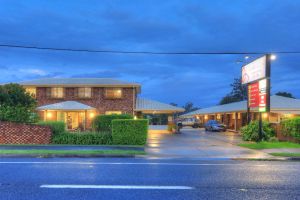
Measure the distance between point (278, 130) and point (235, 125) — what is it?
23.2m

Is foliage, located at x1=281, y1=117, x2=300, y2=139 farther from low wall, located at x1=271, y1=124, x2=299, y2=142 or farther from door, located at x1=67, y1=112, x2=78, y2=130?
door, located at x1=67, y1=112, x2=78, y2=130

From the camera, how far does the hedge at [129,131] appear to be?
926 inches

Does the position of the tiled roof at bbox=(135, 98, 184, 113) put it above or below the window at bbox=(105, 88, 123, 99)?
below

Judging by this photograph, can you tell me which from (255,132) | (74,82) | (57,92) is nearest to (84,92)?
(74,82)

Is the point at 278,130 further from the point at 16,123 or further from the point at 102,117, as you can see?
the point at 16,123

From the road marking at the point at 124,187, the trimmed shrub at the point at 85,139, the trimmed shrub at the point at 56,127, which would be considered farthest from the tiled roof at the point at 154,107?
the road marking at the point at 124,187

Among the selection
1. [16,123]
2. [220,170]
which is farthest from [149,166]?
[16,123]

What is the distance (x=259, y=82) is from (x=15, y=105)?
675 inches

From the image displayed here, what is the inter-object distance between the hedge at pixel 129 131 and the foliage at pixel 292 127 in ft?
32.6

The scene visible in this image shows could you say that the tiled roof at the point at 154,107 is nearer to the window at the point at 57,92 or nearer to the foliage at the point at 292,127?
the window at the point at 57,92

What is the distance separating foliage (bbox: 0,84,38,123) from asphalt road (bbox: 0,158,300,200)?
1249 cm

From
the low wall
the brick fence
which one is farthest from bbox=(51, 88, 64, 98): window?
the low wall

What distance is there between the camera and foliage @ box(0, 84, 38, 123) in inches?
972

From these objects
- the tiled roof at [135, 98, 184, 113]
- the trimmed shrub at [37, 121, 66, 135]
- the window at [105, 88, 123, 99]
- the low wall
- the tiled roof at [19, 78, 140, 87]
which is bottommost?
the low wall
